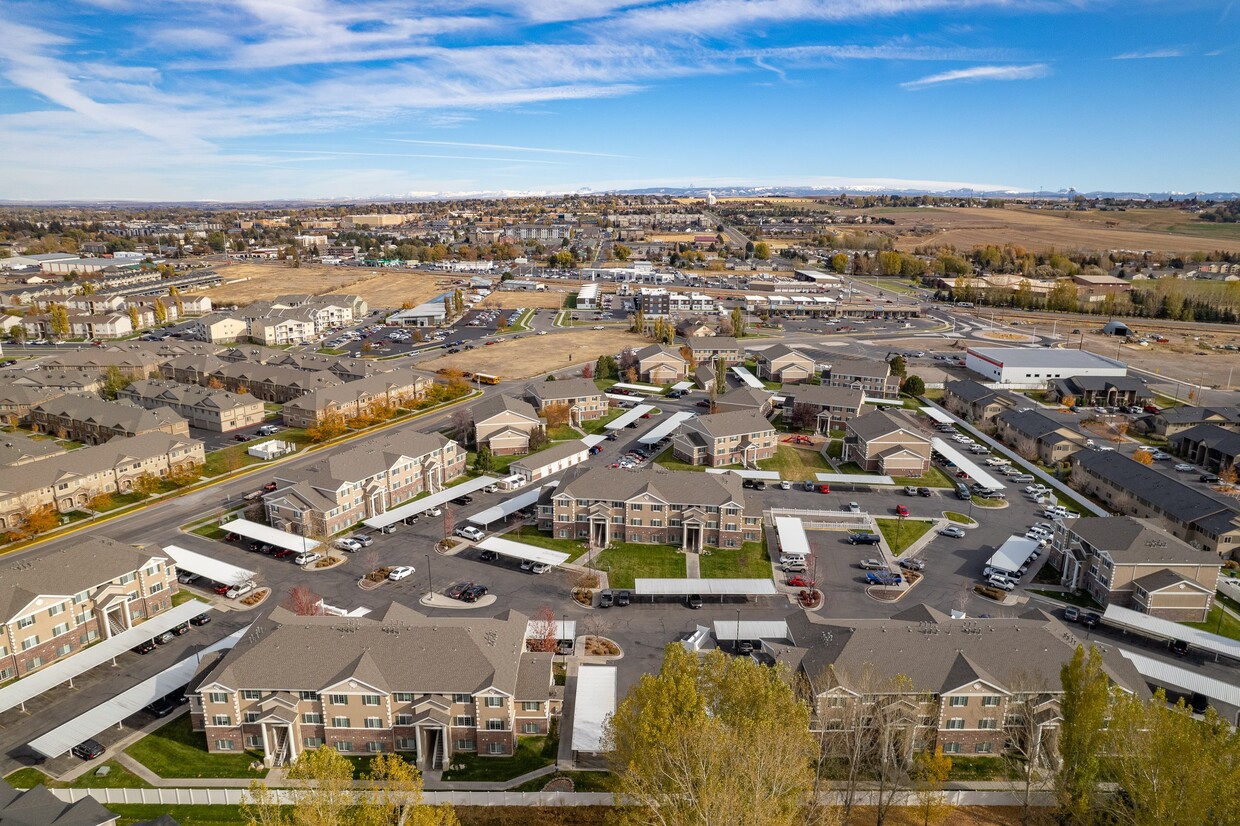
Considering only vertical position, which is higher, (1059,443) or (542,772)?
(1059,443)

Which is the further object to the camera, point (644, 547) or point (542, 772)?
point (644, 547)

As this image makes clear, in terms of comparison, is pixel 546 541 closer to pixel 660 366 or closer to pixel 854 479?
pixel 854 479

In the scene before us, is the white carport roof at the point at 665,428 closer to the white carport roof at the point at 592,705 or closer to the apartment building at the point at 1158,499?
the white carport roof at the point at 592,705

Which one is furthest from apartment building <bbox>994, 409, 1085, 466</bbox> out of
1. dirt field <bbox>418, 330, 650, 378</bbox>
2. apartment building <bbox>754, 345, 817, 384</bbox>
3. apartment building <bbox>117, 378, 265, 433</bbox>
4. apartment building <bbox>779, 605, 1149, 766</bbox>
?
apartment building <bbox>117, 378, 265, 433</bbox>

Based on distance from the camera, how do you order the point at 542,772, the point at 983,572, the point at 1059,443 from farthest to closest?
1. the point at 1059,443
2. the point at 983,572
3. the point at 542,772

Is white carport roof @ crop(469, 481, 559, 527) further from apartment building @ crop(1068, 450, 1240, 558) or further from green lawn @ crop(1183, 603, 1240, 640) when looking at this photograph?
apartment building @ crop(1068, 450, 1240, 558)

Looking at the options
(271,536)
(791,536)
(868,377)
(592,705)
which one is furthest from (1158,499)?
(271,536)

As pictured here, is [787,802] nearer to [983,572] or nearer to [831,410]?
[983,572]

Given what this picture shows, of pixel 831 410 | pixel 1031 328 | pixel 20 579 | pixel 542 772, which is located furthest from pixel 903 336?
pixel 20 579
